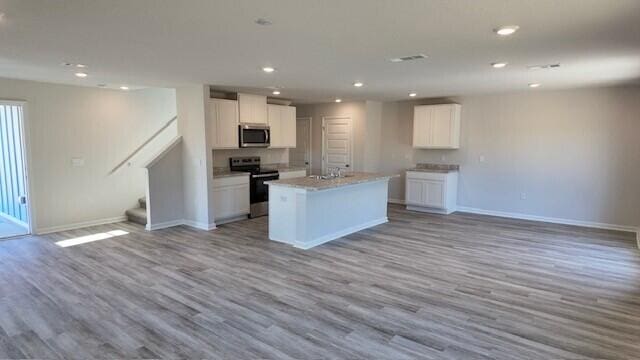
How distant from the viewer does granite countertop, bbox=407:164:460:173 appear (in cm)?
808

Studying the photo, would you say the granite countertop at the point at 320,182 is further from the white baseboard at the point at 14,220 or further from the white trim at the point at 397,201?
the white baseboard at the point at 14,220

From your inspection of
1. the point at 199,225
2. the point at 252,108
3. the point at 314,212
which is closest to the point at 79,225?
the point at 199,225

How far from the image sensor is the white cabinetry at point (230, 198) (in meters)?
6.67

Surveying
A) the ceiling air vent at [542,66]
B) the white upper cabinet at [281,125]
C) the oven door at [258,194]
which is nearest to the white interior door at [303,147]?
the white upper cabinet at [281,125]

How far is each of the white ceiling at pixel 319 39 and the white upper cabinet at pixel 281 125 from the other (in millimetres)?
2291

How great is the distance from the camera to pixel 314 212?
5.48 meters

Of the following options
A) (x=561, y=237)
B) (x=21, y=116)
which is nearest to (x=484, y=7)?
(x=561, y=237)

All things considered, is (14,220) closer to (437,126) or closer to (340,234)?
(340,234)

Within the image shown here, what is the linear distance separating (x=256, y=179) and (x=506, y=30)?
5.22m

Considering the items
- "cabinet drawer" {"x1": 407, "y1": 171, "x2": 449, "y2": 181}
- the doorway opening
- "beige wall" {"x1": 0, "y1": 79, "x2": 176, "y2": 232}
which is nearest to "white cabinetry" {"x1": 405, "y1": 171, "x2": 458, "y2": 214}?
"cabinet drawer" {"x1": 407, "y1": 171, "x2": 449, "y2": 181}

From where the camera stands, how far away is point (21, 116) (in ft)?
19.3

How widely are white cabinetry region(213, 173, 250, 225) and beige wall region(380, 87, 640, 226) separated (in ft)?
13.9

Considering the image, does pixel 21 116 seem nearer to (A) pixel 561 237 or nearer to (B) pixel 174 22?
(B) pixel 174 22

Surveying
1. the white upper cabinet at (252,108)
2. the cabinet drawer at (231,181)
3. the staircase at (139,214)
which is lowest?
the staircase at (139,214)
